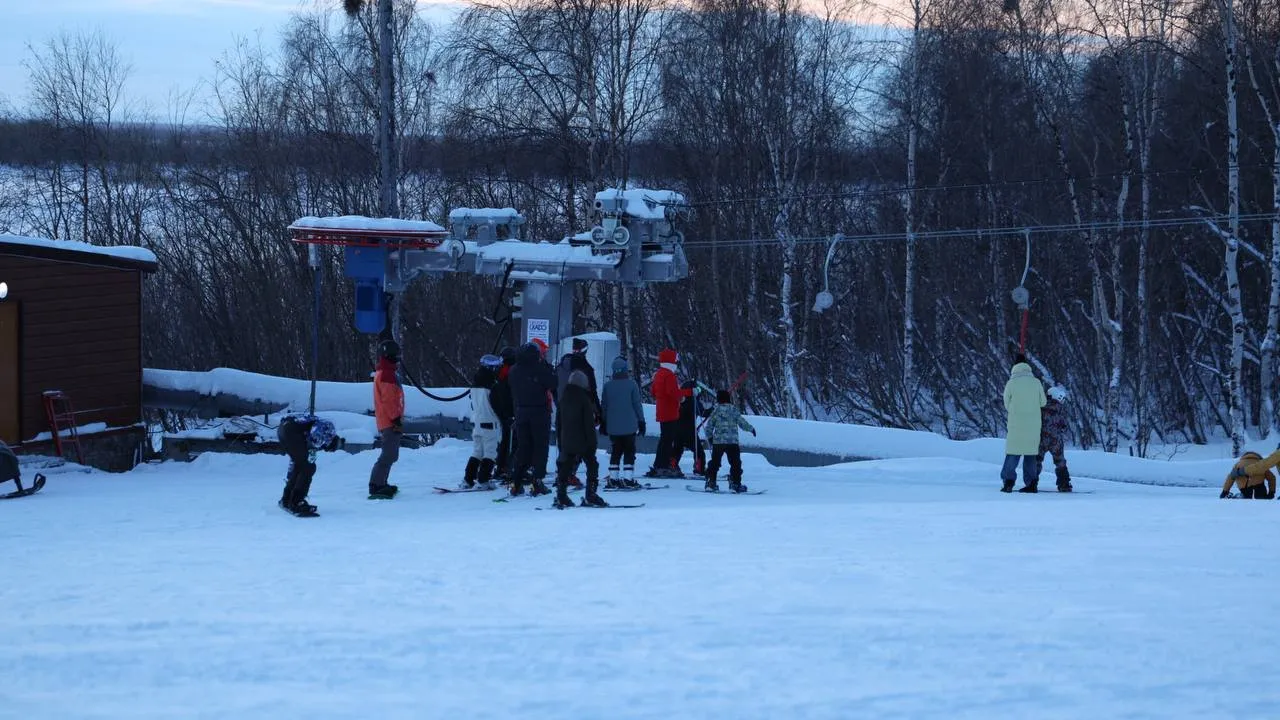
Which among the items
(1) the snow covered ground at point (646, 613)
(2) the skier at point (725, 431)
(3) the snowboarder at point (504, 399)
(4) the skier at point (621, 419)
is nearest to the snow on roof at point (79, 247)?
(1) the snow covered ground at point (646, 613)

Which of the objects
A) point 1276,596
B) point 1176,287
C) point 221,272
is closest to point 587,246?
point 1276,596

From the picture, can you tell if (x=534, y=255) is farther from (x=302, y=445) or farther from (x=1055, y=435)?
(x=1055, y=435)

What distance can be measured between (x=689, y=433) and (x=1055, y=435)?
4.19 m

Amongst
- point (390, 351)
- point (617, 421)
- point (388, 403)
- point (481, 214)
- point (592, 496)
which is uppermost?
point (481, 214)

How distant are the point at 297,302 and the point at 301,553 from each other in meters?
25.7

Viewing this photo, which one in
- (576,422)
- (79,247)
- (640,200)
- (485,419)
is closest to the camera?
(576,422)

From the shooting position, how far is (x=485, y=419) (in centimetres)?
1411

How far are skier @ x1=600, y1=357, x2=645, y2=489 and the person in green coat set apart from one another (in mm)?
4110

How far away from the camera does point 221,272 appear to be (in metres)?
37.0

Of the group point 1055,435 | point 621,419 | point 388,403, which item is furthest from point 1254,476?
point 388,403

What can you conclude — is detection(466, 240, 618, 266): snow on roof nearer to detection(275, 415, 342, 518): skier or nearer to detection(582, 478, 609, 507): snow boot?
detection(582, 478, 609, 507): snow boot

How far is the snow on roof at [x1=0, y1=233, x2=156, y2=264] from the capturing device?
55.5 feet

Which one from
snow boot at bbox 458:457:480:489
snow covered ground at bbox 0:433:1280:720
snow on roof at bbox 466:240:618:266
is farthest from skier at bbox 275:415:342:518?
snow on roof at bbox 466:240:618:266

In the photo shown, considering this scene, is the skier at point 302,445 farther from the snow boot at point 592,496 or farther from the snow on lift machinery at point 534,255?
the snow on lift machinery at point 534,255
